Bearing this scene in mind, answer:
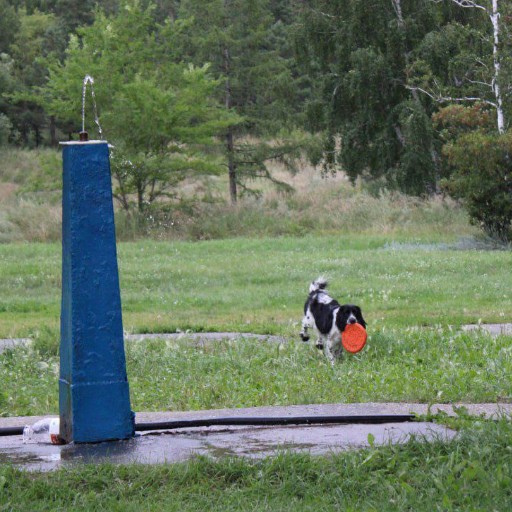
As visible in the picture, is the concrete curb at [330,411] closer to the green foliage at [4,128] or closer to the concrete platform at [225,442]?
the concrete platform at [225,442]

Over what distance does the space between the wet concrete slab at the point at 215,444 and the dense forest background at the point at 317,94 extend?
58.1 feet

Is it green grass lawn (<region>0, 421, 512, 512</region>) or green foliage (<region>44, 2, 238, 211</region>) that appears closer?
green grass lawn (<region>0, 421, 512, 512</region>)

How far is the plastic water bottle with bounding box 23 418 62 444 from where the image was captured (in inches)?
214

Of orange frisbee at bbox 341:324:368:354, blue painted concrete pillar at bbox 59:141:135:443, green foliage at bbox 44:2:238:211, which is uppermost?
green foliage at bbox 44:2:238:211

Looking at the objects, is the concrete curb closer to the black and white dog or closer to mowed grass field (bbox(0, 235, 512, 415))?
mowed grass field (bbox(0, 235, 512, 415))

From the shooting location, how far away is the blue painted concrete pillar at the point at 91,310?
17.2ft

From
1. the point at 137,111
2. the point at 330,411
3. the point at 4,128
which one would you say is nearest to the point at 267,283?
the point at 330,411

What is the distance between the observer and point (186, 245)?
79.1ft

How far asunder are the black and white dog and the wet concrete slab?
3.56 metres

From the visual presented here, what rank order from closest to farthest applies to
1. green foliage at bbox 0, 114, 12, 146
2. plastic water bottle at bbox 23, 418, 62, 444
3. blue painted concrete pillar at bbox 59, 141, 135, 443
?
blue painted concrete pillar at bbox 59, 141, 135, 443
plastic water bottle at bbox 23, 418, 62, 444
green foliage at bbox 0, 114, 12, 146

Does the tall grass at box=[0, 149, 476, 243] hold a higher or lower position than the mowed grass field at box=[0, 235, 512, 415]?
higher

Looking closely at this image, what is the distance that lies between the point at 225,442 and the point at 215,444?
0.07 meters

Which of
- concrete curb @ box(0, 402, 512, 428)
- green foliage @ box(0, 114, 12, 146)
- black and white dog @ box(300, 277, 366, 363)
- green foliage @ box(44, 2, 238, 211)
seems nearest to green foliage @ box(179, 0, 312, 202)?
green foliage @ box(44, 2, 238, 211)

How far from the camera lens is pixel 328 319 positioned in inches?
382
